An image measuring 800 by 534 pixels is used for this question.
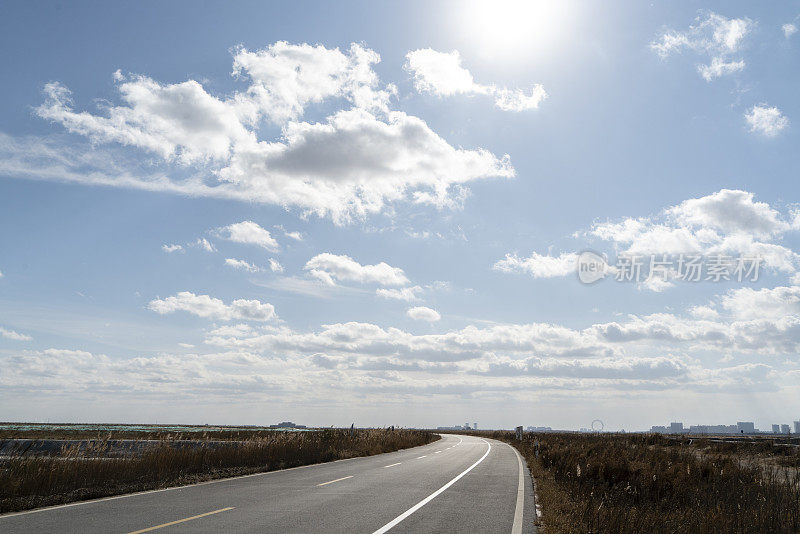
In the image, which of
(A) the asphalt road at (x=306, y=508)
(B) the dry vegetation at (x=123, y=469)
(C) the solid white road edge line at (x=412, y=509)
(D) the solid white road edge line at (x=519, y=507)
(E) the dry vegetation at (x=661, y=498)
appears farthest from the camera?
(B) the dry vegetation at (x=123, y=469)

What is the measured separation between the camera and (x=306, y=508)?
12.1m

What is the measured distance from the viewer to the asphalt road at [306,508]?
991 cm

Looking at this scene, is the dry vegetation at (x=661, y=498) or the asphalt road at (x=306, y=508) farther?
the asphalt road at (x=306, y=508)

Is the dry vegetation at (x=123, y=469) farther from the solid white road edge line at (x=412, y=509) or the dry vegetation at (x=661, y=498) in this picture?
the dry vegetation at (x=661, y=498)

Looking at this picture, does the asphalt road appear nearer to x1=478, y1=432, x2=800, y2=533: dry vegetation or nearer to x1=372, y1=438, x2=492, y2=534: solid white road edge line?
x1=372, y1=438, x2=492, y2=534: solid white road edge line

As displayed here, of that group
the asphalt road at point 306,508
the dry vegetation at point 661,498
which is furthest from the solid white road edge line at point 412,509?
the dry vegetation at point 661,498

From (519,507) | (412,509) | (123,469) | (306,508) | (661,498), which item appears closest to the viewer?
(306,508)

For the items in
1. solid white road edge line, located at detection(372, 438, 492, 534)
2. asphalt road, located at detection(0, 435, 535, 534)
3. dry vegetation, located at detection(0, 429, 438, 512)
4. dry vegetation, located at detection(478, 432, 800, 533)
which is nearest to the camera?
dry vegetation, located at detection(478, 432, 800, 533)

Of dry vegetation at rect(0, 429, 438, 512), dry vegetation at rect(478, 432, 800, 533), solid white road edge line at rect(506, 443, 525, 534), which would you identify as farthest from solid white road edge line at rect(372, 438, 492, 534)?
dry vegetation at rect(0, 429, 438, 512)

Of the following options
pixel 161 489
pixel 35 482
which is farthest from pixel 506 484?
pixel 35 482

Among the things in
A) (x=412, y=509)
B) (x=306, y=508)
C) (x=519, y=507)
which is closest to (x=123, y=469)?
(x=306, y=508)

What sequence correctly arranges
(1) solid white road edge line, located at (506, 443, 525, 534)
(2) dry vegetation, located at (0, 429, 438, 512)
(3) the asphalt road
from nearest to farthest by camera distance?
(3) the asphalt road, (1) solid white road edge line, located at (506, 443, 525, 534), (2) dry vegetation, located at (0, 429, 438, 512)

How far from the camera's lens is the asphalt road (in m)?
9.91

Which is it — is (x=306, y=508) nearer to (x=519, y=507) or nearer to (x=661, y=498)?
(x=519, y=507)
